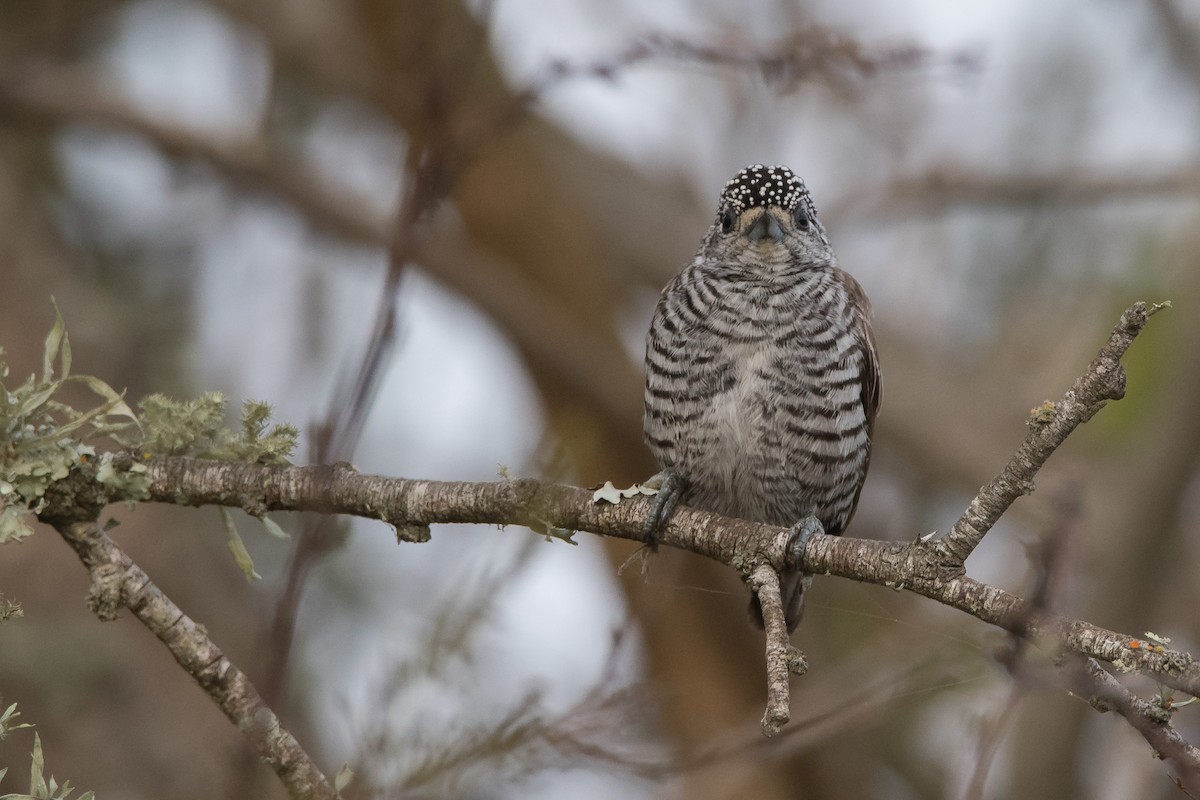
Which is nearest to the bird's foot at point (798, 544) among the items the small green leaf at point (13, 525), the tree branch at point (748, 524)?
the tree branch at point (748, 524)

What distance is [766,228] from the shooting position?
4523 mm

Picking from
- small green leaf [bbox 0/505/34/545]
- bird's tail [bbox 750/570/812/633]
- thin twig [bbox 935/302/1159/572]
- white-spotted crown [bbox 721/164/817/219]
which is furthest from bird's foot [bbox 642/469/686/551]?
small green leaf [bbox 0/505/34/545]

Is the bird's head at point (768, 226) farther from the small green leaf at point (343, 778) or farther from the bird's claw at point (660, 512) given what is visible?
the small green leaf at point (343, 778)

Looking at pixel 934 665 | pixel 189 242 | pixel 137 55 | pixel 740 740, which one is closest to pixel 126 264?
pixel 189 242

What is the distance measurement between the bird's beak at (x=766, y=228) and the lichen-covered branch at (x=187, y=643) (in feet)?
8.59

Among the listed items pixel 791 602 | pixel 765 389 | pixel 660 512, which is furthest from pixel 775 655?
pixel 791 602

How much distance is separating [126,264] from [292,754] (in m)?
5.05

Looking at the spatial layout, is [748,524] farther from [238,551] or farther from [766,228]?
[766,228]

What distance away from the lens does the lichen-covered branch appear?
2.33 meters

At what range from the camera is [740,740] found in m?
4.28

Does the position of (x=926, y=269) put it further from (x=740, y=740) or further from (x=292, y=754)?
(x=292, y=754)

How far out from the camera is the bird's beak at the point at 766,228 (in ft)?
14.8

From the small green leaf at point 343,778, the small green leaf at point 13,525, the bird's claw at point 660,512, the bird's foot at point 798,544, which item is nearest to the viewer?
the small green leaf at point 343,778

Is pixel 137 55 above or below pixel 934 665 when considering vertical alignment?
above
